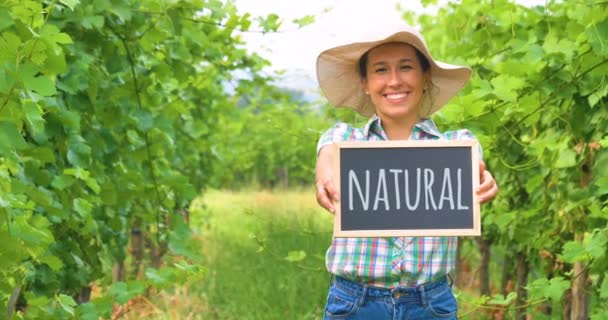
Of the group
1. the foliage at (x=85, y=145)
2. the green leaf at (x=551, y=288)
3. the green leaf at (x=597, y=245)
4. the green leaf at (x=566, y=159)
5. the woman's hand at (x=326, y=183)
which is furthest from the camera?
the green leaf at (x=566, y=159)

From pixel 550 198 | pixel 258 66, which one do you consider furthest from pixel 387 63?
pixel 258 66

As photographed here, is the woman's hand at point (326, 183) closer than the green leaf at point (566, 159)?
Yes

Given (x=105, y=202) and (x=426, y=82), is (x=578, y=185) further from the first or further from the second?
(x=105, y=202)

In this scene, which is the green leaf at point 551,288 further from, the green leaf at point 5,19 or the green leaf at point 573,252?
the green leaf at point 5,19

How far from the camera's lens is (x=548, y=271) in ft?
15.2

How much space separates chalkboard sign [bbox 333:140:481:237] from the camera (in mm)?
2424

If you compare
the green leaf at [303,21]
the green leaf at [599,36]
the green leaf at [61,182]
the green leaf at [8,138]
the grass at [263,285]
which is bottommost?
the grass at [263,285]

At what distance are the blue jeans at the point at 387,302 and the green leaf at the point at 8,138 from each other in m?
0.87

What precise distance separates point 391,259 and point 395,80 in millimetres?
434

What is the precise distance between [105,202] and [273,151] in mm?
13553

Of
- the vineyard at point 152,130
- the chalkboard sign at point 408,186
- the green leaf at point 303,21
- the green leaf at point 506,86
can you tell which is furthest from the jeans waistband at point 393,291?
the green leaf at point 303,21

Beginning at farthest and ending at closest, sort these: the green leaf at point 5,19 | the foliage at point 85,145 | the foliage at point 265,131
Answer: the foliage at point 265,131 → the foliage at point 85,145 → the green leaf at point 5,19

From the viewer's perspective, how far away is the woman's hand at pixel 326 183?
2422mm

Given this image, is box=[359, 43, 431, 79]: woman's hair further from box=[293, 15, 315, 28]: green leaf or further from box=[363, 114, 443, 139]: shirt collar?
box=[293, 15, 315, 28]: green leaf
